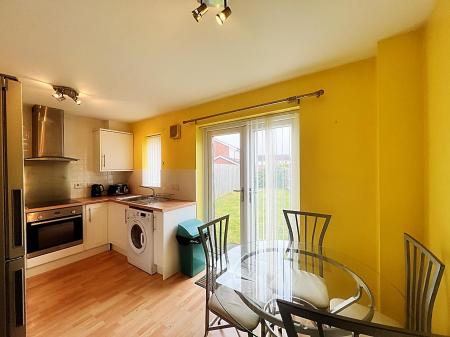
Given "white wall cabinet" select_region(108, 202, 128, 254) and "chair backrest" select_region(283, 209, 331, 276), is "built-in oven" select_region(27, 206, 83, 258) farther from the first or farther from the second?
"chair backrest" select_region(283, 209, 331, 276)

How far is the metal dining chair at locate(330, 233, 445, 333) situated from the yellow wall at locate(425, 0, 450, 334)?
0.11 m

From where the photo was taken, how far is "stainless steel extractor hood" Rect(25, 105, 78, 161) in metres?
2.78

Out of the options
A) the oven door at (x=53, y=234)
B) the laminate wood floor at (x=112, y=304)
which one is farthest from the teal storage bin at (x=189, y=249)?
the oven door at (x=53, y=234)

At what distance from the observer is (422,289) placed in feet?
3.47

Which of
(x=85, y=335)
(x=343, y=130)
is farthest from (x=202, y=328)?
(x=343, y=130)

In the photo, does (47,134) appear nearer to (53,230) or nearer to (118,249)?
(53,230)

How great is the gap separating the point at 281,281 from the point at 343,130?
4.46 ft

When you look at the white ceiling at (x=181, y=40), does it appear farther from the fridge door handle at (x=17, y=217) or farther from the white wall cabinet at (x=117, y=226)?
the white wall cabinet at (x=117, y=226)

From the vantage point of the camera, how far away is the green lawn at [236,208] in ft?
7.10

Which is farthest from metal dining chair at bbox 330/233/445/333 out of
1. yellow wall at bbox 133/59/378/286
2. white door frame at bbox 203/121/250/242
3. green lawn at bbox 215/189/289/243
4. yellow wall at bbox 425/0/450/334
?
white door frame at bbox 203/121/250/242

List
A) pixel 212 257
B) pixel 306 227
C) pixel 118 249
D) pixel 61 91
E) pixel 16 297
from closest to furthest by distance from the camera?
pixel 16 297
pixel 212 257
pixel 306 227
pixel 61 91
pixel 118 249

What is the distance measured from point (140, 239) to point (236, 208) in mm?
1346

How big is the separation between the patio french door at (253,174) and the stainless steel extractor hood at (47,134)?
2.16 m

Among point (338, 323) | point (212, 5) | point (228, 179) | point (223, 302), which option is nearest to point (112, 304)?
point (223, 302)
